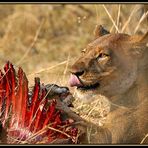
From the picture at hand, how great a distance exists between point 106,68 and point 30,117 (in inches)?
27.1

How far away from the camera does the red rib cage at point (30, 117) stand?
465 cm

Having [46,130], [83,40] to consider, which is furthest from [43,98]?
[83,40]

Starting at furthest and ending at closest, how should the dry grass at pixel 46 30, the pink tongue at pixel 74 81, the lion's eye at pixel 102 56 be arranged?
the dry grass at pixel 46 30 < the lion's eye at pixel 102 56 < the pink tongue at pixel 74 81

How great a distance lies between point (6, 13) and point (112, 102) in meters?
5.42

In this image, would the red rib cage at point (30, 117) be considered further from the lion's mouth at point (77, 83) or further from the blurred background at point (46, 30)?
the blurred background at point (46, 30)

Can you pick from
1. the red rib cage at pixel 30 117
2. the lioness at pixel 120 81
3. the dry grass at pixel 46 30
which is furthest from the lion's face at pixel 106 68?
Answer: the dry grass at pixel 46 30

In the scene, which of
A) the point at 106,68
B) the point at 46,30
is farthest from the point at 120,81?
the point at 46,30

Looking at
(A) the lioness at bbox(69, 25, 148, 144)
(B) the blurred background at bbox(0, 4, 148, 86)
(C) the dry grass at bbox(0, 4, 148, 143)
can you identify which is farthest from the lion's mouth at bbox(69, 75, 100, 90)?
(B) the blurred background at bbox(0, 4, 148, 86)

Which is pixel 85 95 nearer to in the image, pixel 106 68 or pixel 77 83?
pixel 77 83

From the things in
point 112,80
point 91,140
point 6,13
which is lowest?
point 91,140

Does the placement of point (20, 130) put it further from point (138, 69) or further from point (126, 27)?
point (126, 27)

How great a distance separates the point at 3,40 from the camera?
31.6 feet

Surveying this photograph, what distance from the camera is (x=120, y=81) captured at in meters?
5.11

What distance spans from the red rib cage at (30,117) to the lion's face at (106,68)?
31cm
